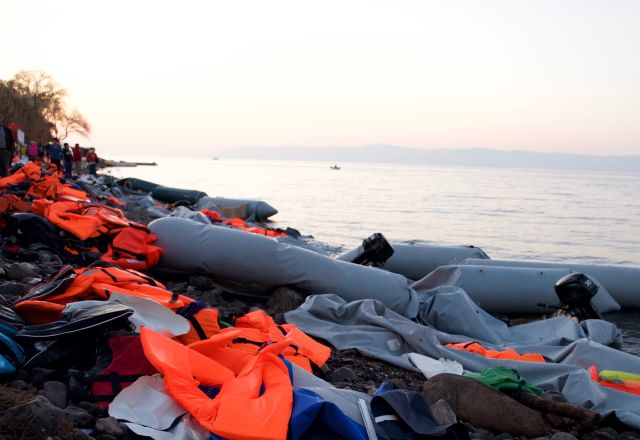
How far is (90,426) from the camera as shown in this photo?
2951 millimetres

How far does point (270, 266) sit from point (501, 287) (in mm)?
3241

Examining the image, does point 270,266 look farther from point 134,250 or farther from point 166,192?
point 166,192

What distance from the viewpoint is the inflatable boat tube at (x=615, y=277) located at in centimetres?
900

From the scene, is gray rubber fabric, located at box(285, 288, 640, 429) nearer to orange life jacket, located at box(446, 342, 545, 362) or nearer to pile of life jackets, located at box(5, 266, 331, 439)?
orange life jacket, located at box(446, 342, 545, 362)

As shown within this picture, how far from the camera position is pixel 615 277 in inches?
361

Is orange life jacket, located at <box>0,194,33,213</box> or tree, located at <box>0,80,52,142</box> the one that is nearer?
orange life jacket, located at <box>0,194,33,213</box>

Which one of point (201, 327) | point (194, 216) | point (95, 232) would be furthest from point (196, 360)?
point (194, 216)

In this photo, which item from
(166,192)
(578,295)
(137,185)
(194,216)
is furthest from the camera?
(137,185)

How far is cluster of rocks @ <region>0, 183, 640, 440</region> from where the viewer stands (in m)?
2.67

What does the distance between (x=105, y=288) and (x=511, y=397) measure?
2.86m

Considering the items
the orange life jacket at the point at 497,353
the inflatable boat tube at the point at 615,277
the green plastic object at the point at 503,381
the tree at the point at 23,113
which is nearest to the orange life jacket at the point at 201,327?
the green plastic object at the point at 503,381

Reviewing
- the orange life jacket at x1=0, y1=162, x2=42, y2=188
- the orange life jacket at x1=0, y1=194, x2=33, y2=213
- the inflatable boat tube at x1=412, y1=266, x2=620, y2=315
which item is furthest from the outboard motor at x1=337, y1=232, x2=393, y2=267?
the orange life jacket at x1=0, y1=162, x2=42, y2=188

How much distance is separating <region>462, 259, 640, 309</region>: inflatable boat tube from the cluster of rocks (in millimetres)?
3907

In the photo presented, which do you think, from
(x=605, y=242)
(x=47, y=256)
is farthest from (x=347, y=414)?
(x=605, y=242)
